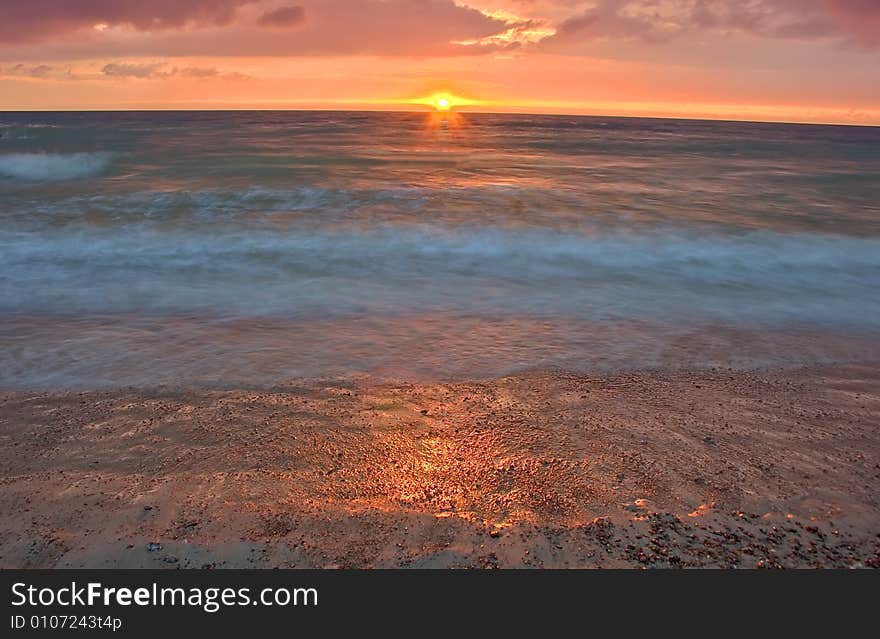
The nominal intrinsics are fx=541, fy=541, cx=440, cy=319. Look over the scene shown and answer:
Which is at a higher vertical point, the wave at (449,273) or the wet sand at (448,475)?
the wave at (449,273)

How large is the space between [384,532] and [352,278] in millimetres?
7946

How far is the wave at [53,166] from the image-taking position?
87.0 feet

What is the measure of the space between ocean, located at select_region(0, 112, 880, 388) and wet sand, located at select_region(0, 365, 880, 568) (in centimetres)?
74

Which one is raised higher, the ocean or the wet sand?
the ocean

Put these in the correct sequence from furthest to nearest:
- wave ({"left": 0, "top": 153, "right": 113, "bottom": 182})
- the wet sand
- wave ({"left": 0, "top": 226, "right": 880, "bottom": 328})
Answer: wave ({"left": 0, "top": 153, "right": 113, "bottom": 182}), wave ({"left": 0, "top": 226, "right": 880, "bottom": 328}), the wet sand

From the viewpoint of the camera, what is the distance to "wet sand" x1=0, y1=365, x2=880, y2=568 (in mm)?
3521

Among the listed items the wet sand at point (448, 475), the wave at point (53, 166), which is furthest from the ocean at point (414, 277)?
the wave at point (53, 166)

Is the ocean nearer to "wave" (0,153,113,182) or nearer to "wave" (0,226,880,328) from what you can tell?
"wave" (0,226,880,328)

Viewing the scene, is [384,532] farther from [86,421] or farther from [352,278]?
[352,278]

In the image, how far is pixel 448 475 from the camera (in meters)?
4.32

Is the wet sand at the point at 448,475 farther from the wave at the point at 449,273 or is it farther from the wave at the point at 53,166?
the wave at the point at 53,166

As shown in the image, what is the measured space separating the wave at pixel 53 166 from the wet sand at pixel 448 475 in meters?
26.6

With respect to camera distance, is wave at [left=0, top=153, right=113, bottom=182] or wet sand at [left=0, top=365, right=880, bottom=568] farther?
wave at [left=0, top=153, right=113, bottom=182]

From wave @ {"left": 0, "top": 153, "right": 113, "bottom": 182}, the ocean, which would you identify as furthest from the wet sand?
wave @ {"left": 0, "top": 153, "right": 113, "bottom": 182}
